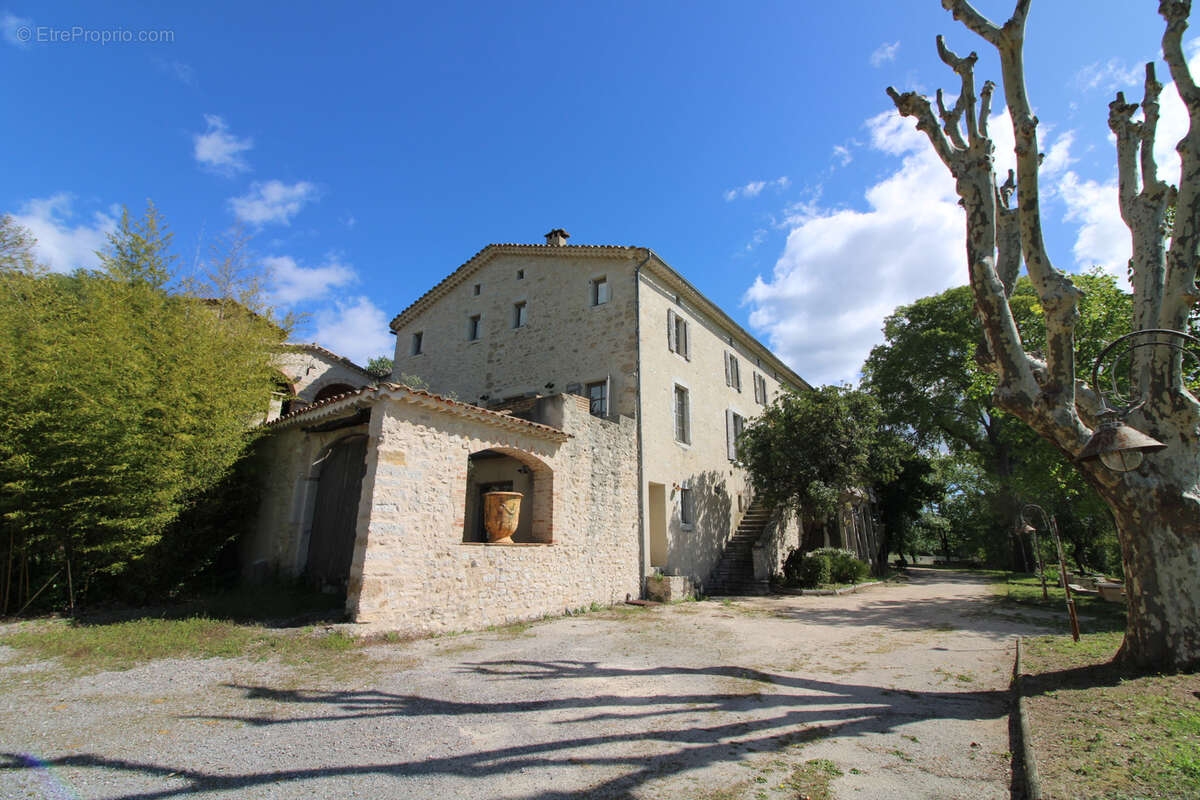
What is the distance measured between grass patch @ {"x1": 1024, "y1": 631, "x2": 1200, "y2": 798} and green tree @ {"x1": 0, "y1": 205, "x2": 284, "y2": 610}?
9.89m

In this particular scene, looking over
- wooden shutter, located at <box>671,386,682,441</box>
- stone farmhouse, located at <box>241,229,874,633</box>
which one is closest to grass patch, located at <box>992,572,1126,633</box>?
stone farmhouse, located at <box>241,229,874,633</box>

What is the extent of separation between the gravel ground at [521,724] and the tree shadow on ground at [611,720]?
0.02 metres

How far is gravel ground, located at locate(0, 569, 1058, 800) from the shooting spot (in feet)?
10.3

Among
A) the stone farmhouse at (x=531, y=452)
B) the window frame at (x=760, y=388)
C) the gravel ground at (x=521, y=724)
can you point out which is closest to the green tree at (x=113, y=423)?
the stone farmhouse at (x=531, y=452)

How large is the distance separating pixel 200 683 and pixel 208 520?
5.32 meters

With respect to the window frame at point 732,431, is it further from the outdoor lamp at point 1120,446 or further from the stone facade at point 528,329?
the outdoor lamp at point 1120,446

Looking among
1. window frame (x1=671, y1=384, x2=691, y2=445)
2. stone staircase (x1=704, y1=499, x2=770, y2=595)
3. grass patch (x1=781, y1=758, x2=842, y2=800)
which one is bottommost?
grass patch (x1=781, y1=758, x2=842, y2=800)

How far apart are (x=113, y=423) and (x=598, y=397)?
8.75m

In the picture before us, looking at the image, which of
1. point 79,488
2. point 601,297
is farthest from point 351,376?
point 79,488

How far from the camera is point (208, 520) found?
932 cm

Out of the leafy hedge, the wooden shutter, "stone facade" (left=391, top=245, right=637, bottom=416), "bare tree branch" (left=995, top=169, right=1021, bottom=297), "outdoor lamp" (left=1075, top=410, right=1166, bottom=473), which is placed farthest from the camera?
the leafy hedge

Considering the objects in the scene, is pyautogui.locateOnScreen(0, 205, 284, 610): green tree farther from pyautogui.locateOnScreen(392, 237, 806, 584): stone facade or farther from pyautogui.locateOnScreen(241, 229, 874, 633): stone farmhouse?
pyautogui.locateOnScreen(392, 237, 806, 584): stone facade

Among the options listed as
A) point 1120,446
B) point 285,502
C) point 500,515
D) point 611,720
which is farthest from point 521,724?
point 285,502

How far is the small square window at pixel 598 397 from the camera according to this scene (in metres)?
12.9
